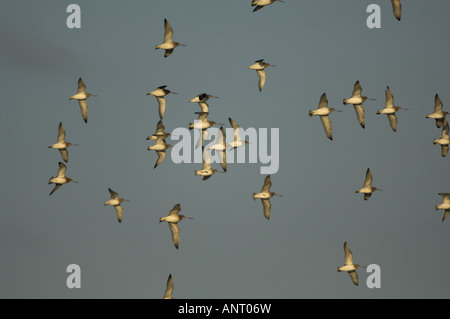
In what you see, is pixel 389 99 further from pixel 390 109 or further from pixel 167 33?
pixel 167 33

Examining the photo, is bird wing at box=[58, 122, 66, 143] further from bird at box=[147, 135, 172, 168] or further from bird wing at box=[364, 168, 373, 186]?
bird wing at box=[364, 168, 373, 186]

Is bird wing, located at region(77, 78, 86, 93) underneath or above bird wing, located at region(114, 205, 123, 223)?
above

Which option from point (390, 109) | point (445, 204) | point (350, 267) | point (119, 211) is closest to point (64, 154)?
point (119, 211)

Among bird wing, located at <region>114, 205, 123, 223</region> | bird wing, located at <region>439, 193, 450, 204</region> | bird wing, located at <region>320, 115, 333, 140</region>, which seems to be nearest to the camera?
bird wing, located at <region>320, 115, 333, 140</region>

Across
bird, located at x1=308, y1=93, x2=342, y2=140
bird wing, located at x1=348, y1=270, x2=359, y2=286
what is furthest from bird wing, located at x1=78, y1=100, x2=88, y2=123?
bird wing, located at x1=348, y1=270, x2=359, y2=286

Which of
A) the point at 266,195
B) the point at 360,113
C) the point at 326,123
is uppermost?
the point at 360,113
